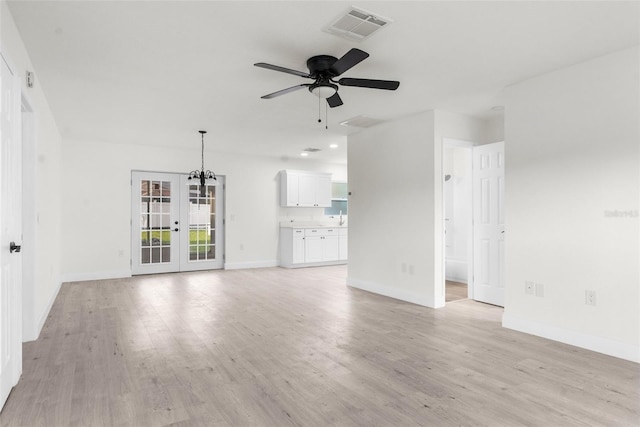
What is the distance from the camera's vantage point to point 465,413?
2.22 meters

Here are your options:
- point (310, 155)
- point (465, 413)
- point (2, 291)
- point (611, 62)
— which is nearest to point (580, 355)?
point (465, 413)

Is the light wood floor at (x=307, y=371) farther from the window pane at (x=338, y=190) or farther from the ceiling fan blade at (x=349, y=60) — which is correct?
the window pane at (x=338, y=190)

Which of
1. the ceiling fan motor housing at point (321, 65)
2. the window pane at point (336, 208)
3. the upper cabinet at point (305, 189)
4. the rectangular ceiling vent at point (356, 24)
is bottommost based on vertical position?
the window pane at point (336, 208)

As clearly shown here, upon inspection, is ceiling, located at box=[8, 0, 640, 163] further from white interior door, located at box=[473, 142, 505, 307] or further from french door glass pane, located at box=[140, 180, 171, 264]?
french door glass pane, located at box=[140, 180, 171, 264]

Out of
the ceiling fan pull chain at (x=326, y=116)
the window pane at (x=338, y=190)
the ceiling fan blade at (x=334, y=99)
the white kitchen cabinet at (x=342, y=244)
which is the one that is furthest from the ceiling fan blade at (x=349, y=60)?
the window pane at (x=338, y=190)

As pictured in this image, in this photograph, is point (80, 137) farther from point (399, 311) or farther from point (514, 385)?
point (514, 385)

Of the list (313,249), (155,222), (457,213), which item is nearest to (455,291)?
(457,213)

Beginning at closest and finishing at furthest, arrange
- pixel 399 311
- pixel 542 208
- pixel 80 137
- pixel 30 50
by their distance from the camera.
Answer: pixel 30 50 < pixel 542 208 < pixel 399 311 < pixel 80 137

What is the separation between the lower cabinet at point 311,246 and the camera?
8.26 meters

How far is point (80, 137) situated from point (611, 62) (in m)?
7.33

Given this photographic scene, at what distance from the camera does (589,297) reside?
330 cm

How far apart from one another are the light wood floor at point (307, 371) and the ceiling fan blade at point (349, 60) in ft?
7.45

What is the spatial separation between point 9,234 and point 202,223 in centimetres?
550

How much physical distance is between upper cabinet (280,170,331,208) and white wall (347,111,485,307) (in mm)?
2674
